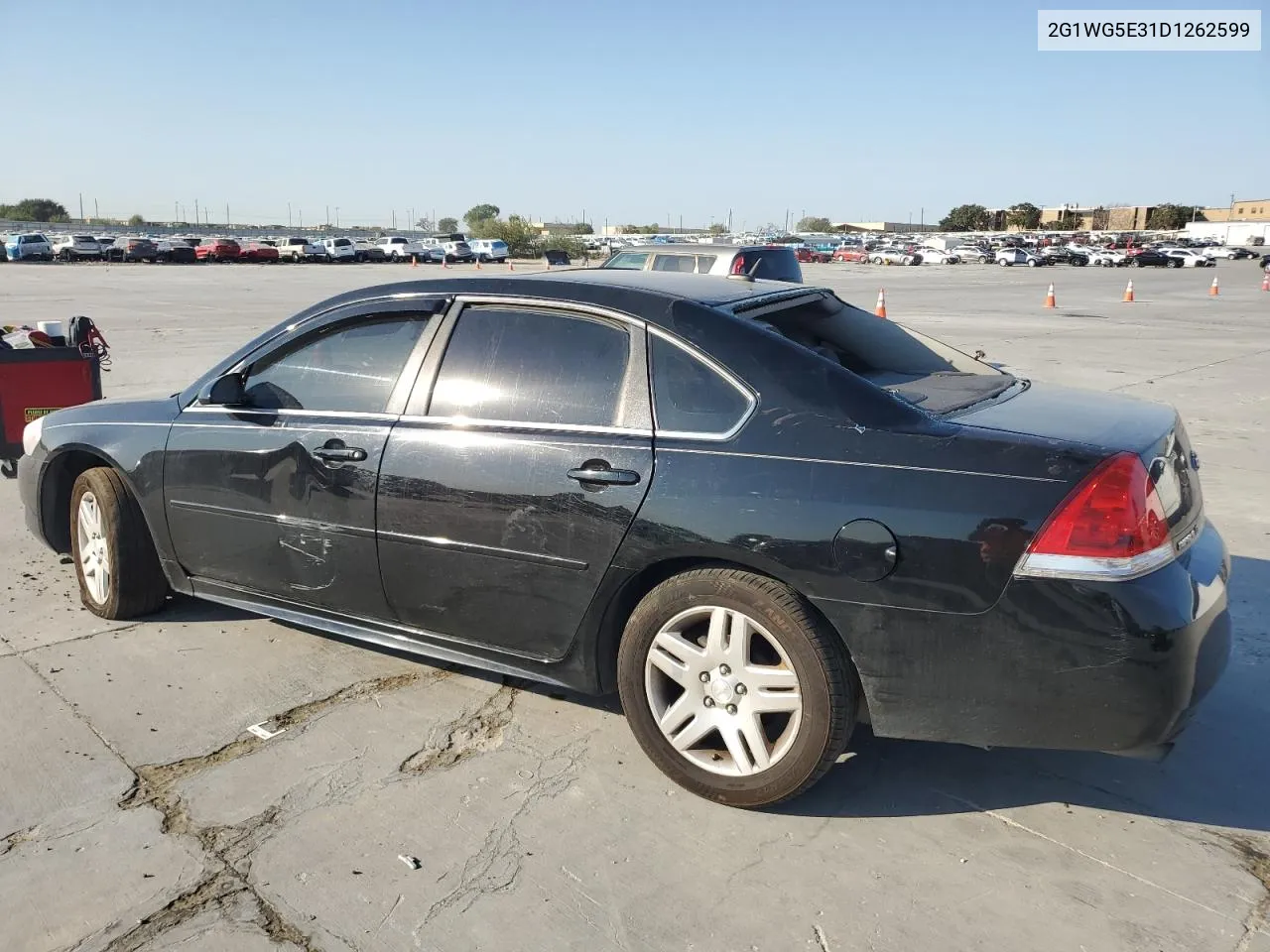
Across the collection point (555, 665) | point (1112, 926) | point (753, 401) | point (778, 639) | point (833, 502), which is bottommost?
point (1112, 926)

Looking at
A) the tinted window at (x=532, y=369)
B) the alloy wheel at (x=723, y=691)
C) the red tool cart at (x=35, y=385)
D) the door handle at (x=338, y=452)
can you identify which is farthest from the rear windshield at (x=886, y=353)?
the red tool cart at (x=35, y=385)

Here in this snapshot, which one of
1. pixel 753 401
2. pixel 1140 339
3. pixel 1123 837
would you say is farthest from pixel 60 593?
pixel 1140 339

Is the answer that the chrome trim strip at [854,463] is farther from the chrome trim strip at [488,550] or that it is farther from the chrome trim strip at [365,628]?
the chrome trim strip at [365,628]

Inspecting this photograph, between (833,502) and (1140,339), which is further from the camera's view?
(1140,339)

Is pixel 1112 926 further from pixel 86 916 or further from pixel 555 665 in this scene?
pixel 86 916

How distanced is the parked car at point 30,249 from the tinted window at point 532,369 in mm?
57702

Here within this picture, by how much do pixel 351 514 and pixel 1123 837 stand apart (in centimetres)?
268

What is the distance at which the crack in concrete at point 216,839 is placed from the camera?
2617mm

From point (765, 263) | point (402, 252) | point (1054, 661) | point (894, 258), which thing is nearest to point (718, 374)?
point (1054, 661)

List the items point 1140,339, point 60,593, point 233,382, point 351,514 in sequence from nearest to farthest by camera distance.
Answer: point 351,514
point 233,382
point 60,593
point 1140,339

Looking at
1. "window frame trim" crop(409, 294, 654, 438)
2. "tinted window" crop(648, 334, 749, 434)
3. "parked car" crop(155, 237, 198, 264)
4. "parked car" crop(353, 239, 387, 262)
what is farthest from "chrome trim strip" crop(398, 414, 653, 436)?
"parked car" crop(353, 239, 387, 262)

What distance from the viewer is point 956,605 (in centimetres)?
279

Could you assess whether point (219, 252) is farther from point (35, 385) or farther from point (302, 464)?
point (302, 464)

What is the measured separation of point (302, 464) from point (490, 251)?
6958 centimetres
